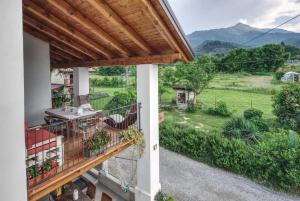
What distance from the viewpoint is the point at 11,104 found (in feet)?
8.16

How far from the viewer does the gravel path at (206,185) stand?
8.12 m

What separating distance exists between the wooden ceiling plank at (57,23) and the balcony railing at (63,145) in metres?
2.24

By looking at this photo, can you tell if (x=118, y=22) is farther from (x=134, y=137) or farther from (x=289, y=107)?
(x=289, y=107)

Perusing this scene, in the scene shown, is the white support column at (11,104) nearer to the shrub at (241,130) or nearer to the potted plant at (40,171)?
the potted plant at (40,171)

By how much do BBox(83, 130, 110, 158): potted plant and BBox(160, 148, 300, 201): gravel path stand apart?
488 cm

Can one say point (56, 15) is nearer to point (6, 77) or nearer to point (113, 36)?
point (113, 36)

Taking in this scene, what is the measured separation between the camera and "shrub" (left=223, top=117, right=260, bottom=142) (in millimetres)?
11556

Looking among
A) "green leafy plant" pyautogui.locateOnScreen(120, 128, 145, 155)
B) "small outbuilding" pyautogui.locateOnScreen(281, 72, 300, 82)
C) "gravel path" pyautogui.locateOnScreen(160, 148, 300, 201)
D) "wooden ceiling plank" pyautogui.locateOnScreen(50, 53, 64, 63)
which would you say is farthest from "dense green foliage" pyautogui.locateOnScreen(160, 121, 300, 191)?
"small outbuilding" pyautogui.locateOnScreen(281, 72, 300, 82)

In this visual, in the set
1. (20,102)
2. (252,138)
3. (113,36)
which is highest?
(113,36)

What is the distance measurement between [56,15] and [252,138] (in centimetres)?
1175

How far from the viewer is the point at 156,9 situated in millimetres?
4133

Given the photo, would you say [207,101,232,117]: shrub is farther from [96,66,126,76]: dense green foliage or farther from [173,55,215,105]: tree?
[96,66,126,76]: dense green foliage

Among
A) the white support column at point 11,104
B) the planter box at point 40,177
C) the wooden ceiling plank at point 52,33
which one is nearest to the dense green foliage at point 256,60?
the wooden ceiling plank at point 52,33

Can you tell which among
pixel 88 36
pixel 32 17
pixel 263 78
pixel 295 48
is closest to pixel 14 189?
pixel 88 36
